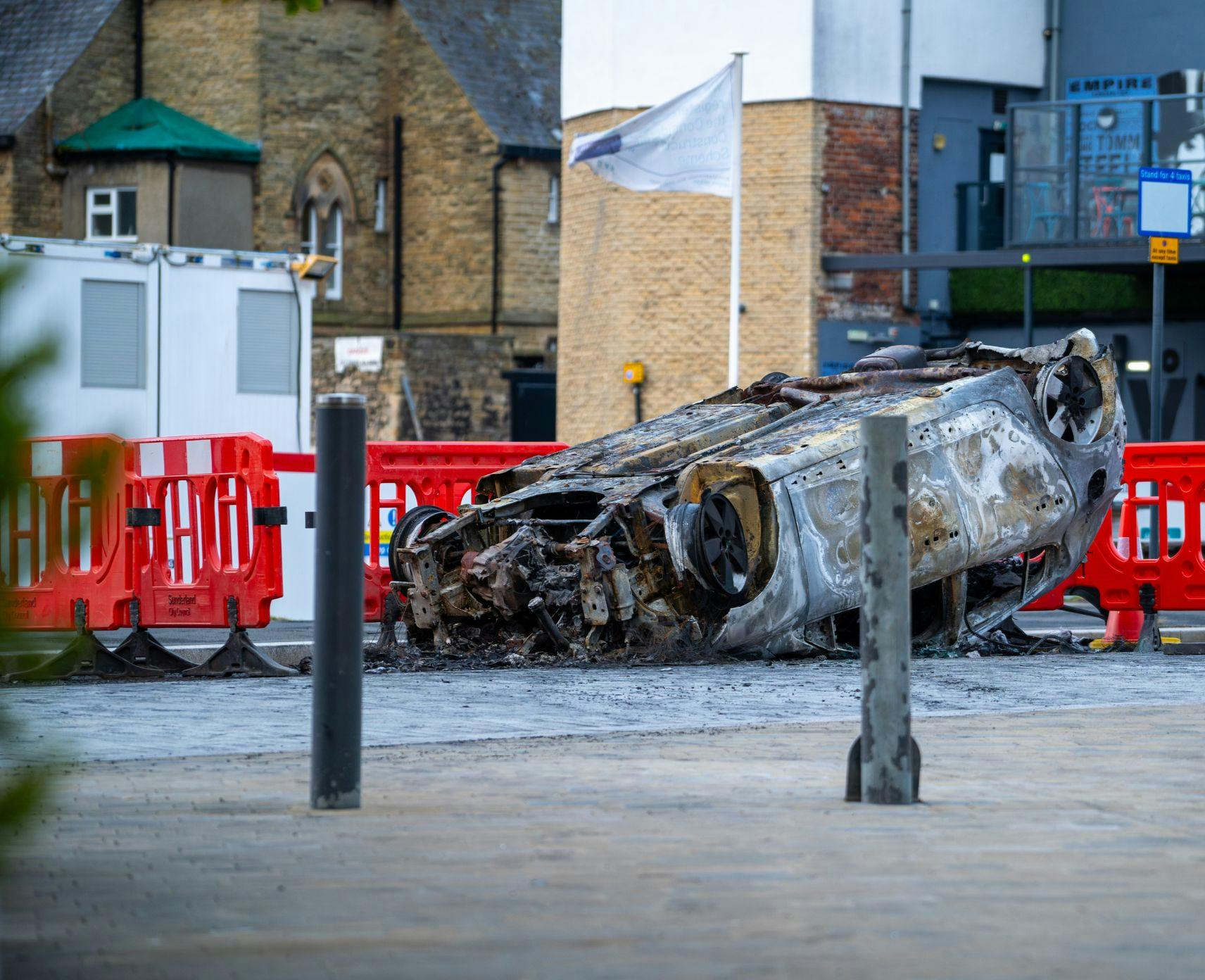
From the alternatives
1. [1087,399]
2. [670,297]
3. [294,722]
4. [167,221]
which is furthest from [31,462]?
[167,221]

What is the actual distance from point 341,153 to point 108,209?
6011 millimetres

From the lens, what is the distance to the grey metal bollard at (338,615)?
224 inches

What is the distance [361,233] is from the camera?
5147cm

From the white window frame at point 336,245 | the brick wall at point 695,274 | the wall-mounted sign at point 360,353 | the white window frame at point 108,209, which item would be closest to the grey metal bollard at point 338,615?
the brick wall at point 695,274

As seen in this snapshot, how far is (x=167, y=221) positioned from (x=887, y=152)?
20.3 m

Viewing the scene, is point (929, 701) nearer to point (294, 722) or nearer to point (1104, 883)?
→ point (294, 722)

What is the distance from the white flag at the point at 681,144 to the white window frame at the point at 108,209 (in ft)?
80.5

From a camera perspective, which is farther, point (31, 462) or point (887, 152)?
point (887, 152)

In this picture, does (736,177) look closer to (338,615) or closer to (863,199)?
(863,199)

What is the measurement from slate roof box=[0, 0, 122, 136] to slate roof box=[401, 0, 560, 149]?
24.9ft

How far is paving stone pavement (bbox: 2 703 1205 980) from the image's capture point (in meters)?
4.06

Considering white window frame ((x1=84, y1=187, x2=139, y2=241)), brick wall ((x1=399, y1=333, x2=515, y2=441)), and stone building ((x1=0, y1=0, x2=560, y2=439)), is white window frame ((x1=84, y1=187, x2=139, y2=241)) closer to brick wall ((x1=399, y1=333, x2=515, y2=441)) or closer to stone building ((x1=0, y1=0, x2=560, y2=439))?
stone building ((x1=0, y1=0, x2=560, y2=439))

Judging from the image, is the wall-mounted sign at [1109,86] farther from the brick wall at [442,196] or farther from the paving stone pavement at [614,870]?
the paving stone pavement at [614,870]

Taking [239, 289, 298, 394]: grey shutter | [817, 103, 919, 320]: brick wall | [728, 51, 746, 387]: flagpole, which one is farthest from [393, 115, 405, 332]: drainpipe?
[239, 289, 298, 394]: grey shutter
